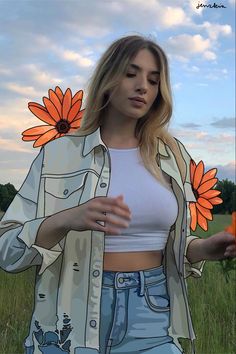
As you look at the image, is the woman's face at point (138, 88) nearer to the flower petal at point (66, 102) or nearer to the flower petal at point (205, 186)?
the flower petal at point (66, 102)

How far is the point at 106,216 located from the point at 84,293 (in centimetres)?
31

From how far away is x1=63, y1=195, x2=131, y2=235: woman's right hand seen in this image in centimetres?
109

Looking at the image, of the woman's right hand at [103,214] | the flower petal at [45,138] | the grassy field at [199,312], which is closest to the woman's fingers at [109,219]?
the woman's right hand at [103,214]

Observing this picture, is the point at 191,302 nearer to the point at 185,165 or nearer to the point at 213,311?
the point at 213,311

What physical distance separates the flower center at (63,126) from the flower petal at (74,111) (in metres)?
0.01

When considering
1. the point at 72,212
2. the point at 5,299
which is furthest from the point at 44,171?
the point at 5,299

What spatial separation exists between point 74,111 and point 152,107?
271 millimetres

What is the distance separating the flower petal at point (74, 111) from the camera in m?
1.68

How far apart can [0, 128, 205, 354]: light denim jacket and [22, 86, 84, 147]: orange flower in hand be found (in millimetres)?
163

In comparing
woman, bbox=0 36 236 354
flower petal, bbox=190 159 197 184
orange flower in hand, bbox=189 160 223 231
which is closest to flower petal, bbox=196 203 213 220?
orange flower in hand, bbox=189 160 223 231

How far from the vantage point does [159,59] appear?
147cm

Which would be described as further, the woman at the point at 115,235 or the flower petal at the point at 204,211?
the flower petal at the point at 204,211

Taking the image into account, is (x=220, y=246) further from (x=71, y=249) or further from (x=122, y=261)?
(x=71, y=249)

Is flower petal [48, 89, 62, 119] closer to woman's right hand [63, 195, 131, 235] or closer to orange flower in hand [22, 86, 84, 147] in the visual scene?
orange flower in hand [22, 86, 84, 147]
